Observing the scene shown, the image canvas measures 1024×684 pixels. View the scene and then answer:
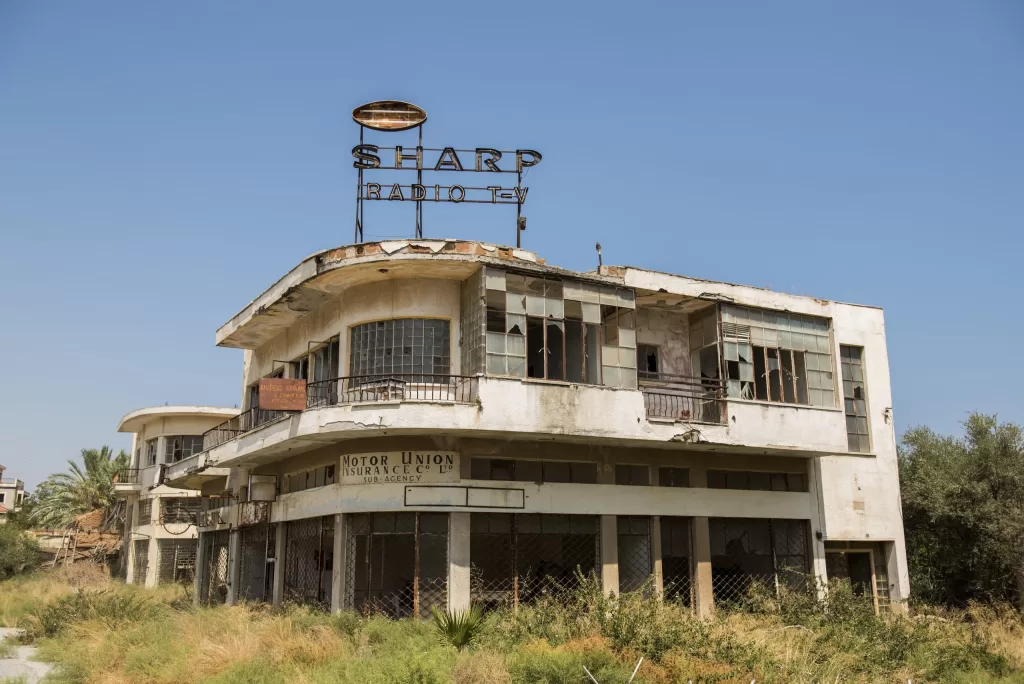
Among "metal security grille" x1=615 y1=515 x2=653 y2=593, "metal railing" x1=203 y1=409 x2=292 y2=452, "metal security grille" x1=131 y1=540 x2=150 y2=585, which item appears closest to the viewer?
"metal security grille" x1=615 y1=515 x2=653 y2=593

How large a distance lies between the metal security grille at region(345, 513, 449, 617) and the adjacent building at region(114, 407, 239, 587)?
2282 cm

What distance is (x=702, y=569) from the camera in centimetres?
2155

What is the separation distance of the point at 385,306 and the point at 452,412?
11.2ft

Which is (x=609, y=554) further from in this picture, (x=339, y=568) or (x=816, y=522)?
(x=816, y=522)

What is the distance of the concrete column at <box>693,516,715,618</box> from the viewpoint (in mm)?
21266

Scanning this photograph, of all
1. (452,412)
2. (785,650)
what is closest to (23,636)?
(452,412)

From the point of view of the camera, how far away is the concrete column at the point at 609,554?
66.2 ft

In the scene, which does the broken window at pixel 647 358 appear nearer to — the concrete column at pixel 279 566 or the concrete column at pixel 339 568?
the concrete column at pixel 339 568

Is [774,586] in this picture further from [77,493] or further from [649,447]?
[77,493]

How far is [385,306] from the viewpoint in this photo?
19.8 metres

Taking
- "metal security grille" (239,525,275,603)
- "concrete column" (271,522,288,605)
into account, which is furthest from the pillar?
"concrete column" (271,522,288,605)

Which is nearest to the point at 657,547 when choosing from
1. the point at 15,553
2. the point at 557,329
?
the point at 557,329

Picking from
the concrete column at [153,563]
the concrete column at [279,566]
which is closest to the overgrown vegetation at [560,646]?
the concrete column at [279,566]

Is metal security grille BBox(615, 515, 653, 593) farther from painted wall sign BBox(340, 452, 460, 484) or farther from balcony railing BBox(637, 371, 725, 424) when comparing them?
painted wall sign BBox(340, 452, 460, 484)
